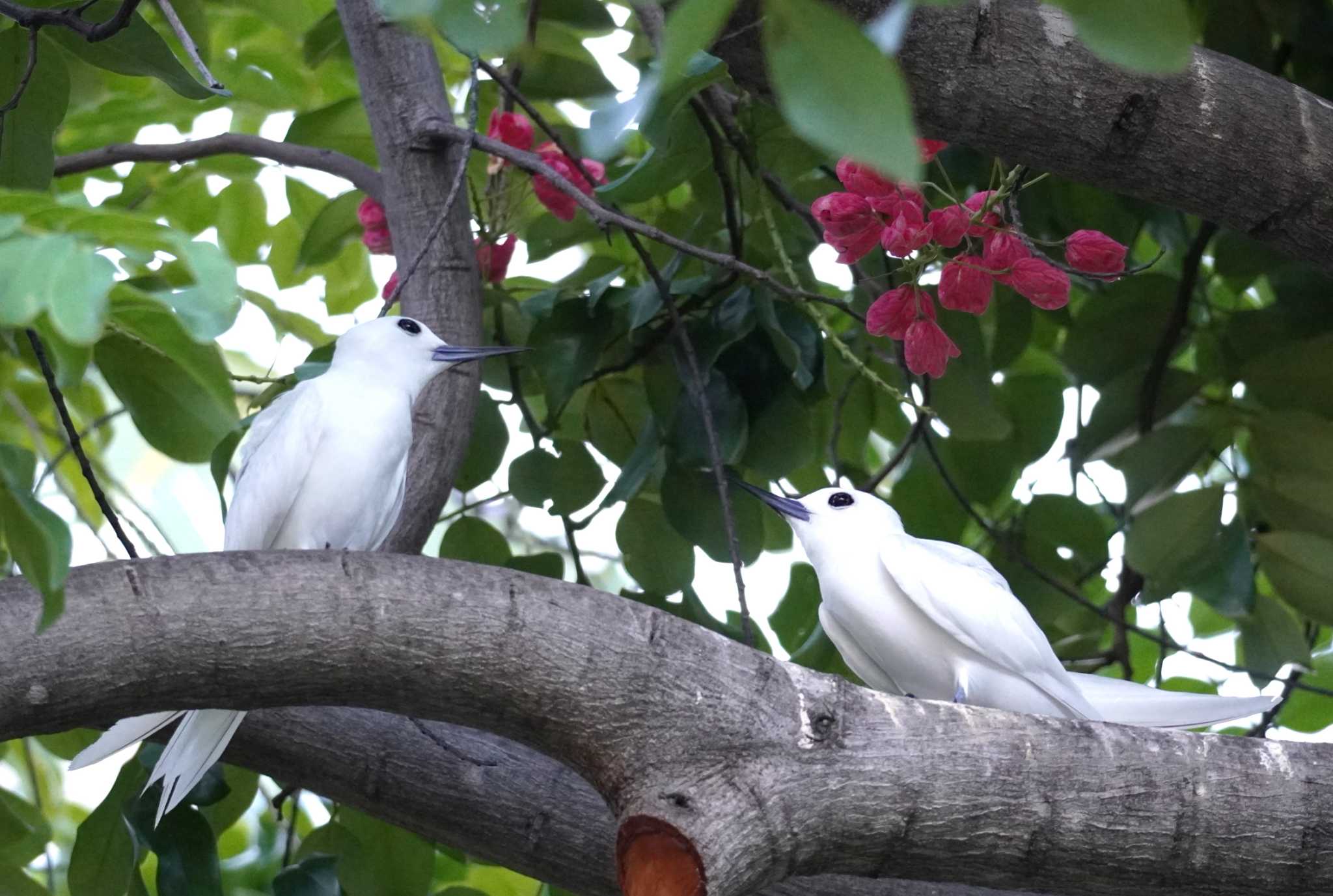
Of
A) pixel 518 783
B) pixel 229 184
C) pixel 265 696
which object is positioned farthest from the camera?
pixel 229 184

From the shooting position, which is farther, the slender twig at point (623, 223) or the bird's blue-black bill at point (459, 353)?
the bird's blue-black bill at point (459, 353)

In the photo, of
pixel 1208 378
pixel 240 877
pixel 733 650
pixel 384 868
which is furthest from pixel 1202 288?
pixel 240 877

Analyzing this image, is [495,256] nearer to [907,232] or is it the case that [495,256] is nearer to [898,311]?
[898,311]

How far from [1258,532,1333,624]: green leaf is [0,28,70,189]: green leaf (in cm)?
280

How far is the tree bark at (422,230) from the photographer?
3.29 metres

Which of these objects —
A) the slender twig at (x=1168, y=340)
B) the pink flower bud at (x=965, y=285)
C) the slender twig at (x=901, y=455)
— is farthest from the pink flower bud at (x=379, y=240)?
the slender twig at (x=1168, y=340)

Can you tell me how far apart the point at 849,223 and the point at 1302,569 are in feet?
4.99

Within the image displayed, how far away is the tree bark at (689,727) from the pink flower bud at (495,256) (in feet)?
5.41

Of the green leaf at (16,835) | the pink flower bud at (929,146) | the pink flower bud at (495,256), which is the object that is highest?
the pink flower bud at (929,146)

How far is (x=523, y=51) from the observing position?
1.19 metres

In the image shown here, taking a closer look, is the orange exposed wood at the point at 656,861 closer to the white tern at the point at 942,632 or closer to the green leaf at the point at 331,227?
the white tern at the point at 942,632

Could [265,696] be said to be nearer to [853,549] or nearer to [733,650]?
[733,650]

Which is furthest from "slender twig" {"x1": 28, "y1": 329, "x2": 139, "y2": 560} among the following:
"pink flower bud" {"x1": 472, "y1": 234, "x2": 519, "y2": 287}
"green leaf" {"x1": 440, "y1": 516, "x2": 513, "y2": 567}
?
"pink flower bud" {"x1": 472, "y1": 234, "x2": 519, "y2": 287}

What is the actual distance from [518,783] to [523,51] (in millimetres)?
1734
